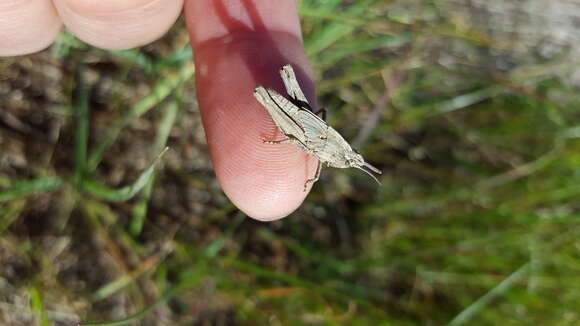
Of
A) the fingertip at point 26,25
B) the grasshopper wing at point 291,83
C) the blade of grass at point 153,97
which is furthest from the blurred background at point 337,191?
the grasshopper wing at point 291,83

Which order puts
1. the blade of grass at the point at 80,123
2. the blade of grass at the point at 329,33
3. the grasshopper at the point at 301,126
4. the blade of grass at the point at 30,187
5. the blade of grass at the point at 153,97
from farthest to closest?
the blade of grass at the point at 329,33, the blade of grass at the point at 153,97, the blade of grass at the point at 80,123, the blade of grass at the point at 30,187, the grasshopper at the point at 301,126

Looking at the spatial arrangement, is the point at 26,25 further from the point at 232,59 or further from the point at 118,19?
the point at 232,59

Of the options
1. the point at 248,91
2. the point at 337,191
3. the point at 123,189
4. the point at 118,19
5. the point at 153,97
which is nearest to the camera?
the point at 118,19

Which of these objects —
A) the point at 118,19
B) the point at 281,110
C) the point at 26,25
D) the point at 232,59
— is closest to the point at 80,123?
the point at 26,25

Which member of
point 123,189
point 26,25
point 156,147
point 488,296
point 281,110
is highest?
point 26,25

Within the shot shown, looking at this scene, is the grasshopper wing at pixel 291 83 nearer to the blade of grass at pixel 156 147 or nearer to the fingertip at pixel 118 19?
the fingertip at pixel 118 19

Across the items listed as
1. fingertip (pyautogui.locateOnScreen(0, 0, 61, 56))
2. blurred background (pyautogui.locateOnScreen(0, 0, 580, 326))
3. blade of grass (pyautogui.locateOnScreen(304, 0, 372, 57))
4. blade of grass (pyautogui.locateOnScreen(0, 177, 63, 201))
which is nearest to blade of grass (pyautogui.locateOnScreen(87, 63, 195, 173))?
blurred background (pyautogui.locateOnScreen(0, 0, 580, 326))

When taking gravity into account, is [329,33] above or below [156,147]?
above

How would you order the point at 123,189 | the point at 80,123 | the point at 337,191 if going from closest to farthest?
the point at 123,189 < the point at 80,123 < the point at 337,191
